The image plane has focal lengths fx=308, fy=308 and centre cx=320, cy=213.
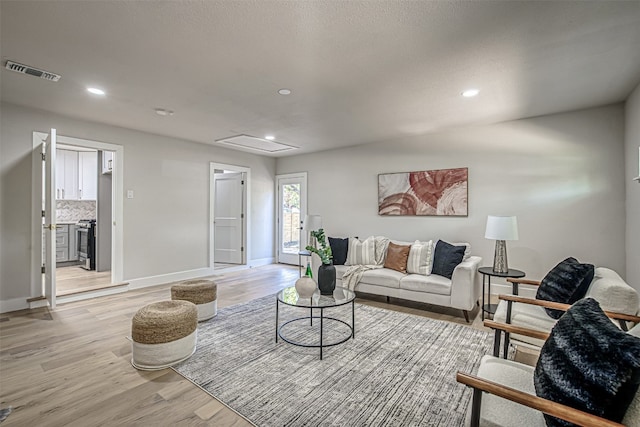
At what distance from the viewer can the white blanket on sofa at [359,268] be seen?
167 inches

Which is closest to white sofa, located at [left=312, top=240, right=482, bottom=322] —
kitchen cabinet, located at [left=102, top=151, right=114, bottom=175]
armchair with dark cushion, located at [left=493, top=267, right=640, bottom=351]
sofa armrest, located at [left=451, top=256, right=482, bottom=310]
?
sofa armrest, located at [left=451, top=256, right=482, bottom=310]

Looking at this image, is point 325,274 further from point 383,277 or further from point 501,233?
point 501,233

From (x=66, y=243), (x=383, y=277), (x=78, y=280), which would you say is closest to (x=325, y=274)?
(x=383, y=277)

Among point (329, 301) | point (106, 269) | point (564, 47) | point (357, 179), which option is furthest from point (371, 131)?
point (106, 269)

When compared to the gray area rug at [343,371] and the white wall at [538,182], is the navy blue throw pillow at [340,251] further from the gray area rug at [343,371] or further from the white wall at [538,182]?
the gray area rug at [343,371]

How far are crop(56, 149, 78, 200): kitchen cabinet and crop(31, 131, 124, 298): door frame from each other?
2.82 meters

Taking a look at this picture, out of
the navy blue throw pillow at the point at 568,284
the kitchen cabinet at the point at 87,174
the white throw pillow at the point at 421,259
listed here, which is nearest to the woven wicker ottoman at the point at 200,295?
the white throw pillow at the point at 421,259

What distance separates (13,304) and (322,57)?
4.64m

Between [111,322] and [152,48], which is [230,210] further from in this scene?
[152,48]

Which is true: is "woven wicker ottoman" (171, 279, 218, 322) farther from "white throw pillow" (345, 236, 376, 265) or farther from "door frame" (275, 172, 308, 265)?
"door frame" (275, 172, 308, 265)

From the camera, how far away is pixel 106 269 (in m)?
5.96

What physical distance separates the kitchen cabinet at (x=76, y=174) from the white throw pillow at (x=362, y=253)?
5.60m

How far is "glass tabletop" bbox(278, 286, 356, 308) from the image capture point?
2717 millimetres

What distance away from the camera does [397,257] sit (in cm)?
425
